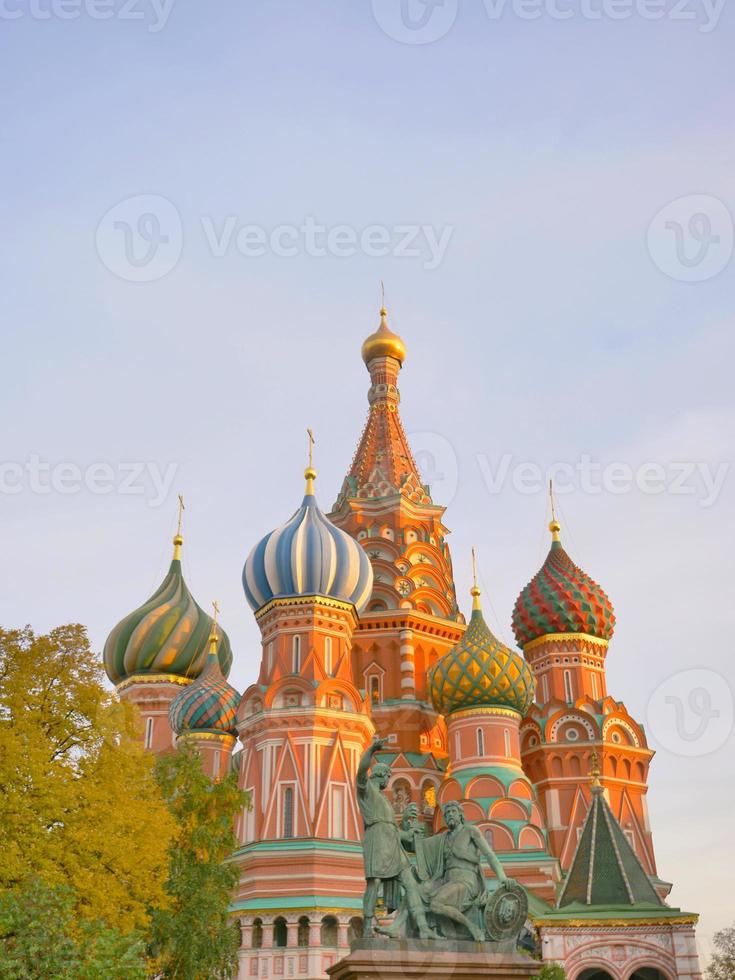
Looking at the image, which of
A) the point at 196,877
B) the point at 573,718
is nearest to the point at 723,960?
the point at 573,718

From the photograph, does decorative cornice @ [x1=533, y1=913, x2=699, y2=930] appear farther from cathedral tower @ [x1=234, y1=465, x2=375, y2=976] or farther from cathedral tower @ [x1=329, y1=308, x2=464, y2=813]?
cathedral tower @ [x1=329, y1=308, x2=464, y2=813]

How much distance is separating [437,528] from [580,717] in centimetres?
903

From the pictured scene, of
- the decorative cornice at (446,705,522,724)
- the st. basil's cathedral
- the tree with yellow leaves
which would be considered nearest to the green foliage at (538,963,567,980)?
the st. basil's cathedral

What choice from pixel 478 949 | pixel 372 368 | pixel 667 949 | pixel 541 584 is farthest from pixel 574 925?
pixel 372 368

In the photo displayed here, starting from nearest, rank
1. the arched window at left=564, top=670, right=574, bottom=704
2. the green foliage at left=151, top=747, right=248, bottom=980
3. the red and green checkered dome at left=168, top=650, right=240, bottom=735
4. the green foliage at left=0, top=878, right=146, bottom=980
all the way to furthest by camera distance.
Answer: the green foliage at left=0, top=878, right=146, bottom=980
the green foliage at left=151, top=747, right=248, bottom=980
the red and green checkered dome at left=168, top=650, right=240, bottom=735
the arched window at left=564, top=670, right=574, bottom=704

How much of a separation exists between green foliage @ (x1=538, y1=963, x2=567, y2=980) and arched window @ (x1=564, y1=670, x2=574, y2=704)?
54.7ft

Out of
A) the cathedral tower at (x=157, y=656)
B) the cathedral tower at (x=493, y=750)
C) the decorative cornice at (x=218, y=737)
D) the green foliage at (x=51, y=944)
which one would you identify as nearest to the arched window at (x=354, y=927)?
the cathedral tower at (x=493, y=750)

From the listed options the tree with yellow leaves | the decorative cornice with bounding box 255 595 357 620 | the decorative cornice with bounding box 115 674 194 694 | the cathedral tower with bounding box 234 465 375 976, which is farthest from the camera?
the decorative cornice with bounding box 115 674 194 694

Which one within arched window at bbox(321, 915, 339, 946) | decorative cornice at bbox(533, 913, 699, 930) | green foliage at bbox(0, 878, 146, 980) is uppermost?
arched window at bbox(321, 915, 339, 946)

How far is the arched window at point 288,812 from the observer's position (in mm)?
29422

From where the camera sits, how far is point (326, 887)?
2808cm

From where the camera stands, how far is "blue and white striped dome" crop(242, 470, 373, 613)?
3297 cm

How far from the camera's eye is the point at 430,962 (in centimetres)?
1075

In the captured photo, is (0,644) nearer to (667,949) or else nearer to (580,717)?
(667,949)
